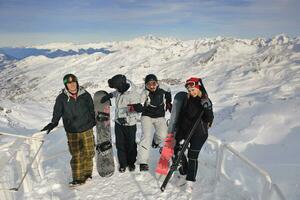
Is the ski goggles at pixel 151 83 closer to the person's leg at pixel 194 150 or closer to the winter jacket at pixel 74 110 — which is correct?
the winter jacket at pixel 74 110

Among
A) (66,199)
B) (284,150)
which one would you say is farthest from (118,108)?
(284,150)

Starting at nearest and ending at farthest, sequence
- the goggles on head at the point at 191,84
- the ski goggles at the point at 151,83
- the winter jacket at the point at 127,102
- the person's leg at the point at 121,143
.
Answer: the goggles on head at the point at 191,84 < the ski goggles at the point at 151,83 < the winter jacket at the point at 127,102 < the person's leg at the point at 121,143

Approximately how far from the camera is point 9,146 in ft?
19.4

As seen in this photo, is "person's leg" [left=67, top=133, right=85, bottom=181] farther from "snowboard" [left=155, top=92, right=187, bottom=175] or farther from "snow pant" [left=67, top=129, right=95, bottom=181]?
"snowboard" [left=155, top=92, right=187, bottom=175]

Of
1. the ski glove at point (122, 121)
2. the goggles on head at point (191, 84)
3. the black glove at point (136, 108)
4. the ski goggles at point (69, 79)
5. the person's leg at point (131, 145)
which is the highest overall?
the ski goggles at point (69, 79)

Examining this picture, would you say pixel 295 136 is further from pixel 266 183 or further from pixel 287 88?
pixel 287 88

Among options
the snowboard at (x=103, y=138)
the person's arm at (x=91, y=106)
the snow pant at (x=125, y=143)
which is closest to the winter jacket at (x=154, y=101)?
the snow pant at (x=125, y=143)

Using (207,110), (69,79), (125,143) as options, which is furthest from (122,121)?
(207,110)

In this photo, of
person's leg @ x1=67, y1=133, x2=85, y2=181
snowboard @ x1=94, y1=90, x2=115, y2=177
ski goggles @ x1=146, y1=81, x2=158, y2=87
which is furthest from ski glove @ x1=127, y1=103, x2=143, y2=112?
person's leg @ x1=67, y1=133, x2=85, y2=181

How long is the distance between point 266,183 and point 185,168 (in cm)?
215

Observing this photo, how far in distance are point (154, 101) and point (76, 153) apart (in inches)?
75.1

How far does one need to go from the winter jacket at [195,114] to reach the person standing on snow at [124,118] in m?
1.12

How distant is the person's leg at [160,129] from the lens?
6152 mm

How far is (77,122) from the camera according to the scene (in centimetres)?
575
